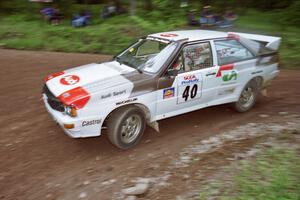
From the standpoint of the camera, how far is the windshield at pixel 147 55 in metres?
5.86

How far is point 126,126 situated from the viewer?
554 centimetres

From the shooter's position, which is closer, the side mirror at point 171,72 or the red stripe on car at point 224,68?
the side mirror at point 171,72

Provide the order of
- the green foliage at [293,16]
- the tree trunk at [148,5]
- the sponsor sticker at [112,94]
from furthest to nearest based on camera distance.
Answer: the tree trunk at [148,5], the green foliage at [293,16], the sponsor sticker at [112,94]

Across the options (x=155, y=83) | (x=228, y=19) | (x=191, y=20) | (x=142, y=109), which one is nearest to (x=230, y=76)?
(x=155, y=83)

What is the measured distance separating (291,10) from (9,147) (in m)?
13.5

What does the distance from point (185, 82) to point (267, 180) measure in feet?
7.21

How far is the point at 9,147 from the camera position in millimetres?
5680

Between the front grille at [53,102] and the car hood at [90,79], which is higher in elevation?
the car hood at [90,79]

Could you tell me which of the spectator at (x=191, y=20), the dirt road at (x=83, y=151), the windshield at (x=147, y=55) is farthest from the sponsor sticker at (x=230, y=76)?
the spectator at (x=191, y=20)

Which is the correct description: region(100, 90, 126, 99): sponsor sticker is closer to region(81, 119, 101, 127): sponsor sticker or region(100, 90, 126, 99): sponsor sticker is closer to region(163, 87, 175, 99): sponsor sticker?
region(81, 119, 101, 127): sponsor sticker

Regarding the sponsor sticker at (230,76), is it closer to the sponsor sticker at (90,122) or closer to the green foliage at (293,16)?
the sponsor sticker at (90,122)

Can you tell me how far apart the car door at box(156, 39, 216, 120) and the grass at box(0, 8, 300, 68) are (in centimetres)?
601

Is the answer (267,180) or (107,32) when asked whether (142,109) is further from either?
(107,32)

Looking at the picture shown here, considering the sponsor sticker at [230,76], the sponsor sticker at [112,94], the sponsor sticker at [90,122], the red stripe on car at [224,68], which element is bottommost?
the sponsor sticker at [90,122]
